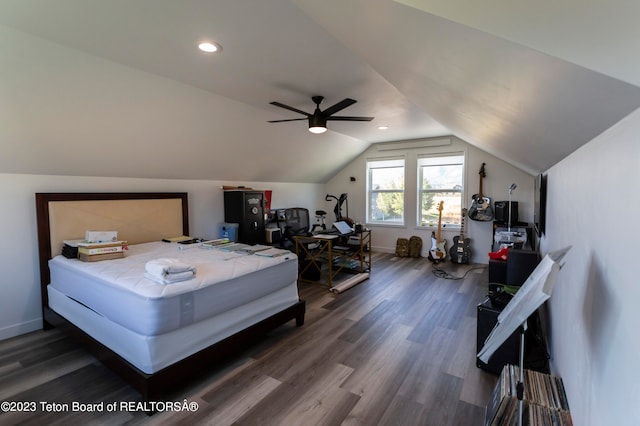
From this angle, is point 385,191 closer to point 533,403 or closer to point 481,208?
point 481,208

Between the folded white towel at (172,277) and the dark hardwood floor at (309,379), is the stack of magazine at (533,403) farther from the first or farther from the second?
the folded white towel at (172,277)

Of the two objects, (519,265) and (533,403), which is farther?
(519,265)

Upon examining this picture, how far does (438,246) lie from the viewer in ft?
19.8

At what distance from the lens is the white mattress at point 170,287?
1.98 metres

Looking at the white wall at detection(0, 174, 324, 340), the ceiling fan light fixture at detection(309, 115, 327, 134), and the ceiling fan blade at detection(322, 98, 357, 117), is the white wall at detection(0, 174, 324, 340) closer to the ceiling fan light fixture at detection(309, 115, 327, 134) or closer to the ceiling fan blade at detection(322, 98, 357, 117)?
the ceiling fan light fixture at detection(309, 115, 327, 134)

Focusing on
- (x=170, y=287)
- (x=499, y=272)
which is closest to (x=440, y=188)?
(x=499, y=272)

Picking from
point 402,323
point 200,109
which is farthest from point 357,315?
point 200,109

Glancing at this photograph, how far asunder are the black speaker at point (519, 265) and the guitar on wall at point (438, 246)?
2748mm

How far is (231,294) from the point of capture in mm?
2404

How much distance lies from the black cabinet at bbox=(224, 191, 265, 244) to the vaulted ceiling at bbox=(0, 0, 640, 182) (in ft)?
1.90

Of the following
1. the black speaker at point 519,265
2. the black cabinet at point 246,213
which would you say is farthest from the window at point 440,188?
the black cabinet at point 246,213

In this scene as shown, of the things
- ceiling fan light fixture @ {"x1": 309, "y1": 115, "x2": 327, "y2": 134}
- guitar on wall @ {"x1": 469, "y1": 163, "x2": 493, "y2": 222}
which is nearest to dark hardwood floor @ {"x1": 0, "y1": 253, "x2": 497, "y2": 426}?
ceiling fan light fixture @ {"x1": 309, "y1": 115, "x2": 327, "y2": 134}

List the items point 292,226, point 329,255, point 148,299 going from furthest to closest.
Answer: point 292,226
point 329,255
point 148,299

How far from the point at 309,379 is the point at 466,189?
4986 mm
